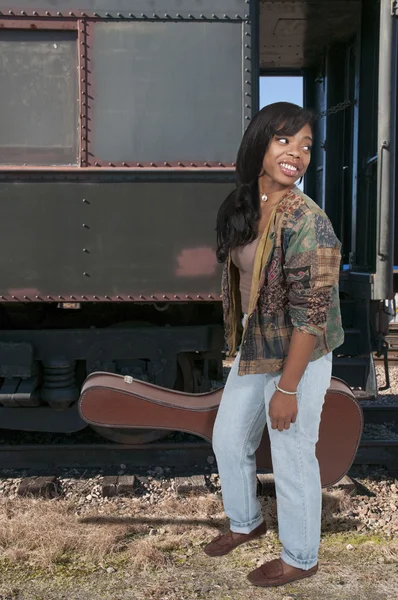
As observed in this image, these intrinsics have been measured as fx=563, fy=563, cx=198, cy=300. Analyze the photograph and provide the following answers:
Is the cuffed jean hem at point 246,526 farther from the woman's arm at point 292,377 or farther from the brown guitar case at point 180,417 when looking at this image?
the woman's arm at point 292,377

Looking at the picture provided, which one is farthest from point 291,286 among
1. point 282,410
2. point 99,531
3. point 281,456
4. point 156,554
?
point 99,531

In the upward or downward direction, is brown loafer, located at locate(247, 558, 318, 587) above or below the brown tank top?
below

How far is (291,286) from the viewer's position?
7.00 feet

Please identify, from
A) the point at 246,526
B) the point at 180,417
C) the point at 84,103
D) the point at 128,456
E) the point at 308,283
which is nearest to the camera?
the point at 308,283

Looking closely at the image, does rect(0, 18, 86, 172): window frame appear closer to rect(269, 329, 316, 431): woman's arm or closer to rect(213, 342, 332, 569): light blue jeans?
rect(213, 342, 332, 569): light blue jeans

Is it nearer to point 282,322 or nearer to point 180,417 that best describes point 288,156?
point 282,322

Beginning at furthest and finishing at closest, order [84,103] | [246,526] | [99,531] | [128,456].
Answer: [128,456], [84,103], [99,531], [246,526]

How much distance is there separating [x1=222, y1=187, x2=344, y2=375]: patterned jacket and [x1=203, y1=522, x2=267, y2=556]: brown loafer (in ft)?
2.59

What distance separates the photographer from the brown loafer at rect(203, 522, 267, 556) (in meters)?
2.50

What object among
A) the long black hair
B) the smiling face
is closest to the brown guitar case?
the long black hair

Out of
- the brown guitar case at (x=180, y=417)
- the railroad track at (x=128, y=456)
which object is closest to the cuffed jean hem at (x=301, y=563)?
the brown guitar case at (x=180, y=417)

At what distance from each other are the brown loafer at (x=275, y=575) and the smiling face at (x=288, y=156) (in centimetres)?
158

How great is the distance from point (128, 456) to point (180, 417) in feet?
5.22

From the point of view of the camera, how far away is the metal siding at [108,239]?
3.37 meters
